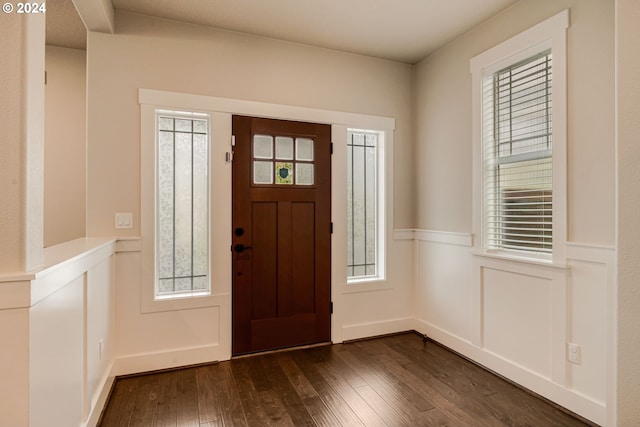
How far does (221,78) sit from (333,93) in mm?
1078

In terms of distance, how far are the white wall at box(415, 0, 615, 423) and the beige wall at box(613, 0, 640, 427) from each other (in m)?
0.91

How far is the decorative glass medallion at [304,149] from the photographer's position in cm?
320

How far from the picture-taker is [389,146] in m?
3.56

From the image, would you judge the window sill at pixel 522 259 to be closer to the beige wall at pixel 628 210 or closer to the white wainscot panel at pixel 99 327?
the beige wall at pixel 628 210

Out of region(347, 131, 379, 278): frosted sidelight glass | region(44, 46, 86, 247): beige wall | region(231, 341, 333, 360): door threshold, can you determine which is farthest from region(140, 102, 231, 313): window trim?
region(347, 131, 379, 278): frosted sidelight glass

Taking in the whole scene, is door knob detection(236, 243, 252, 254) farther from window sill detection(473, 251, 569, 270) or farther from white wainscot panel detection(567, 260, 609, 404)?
white wainscot panel detection(567, 260, 609, 404)

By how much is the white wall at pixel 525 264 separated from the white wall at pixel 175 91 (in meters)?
0.72

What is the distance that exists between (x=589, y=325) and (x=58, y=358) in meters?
2.87

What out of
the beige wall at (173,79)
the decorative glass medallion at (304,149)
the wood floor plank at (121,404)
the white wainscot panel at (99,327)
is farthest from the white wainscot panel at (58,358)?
the decorative glass medallion at (304,149)

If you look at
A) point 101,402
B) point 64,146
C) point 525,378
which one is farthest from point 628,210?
point 64,146

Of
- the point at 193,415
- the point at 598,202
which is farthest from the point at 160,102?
the point at 598,202

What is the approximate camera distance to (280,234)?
10.2ft

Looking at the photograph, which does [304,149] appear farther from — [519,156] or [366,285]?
[519,156]

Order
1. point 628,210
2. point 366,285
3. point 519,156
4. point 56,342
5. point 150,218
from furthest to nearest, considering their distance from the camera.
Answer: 1. point 366,285
2. point 150,218
3. point 519,156
4. point 56,342
5. point 628,210
